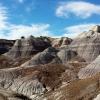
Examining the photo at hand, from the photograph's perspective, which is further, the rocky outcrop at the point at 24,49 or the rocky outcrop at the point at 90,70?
the rocky outcrop at the point at 24,49

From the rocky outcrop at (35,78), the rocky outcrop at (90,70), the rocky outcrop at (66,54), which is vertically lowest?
the rocky outcrop at (35,78)

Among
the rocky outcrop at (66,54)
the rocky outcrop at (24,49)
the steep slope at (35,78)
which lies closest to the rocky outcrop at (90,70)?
the steep slope at (35,78)

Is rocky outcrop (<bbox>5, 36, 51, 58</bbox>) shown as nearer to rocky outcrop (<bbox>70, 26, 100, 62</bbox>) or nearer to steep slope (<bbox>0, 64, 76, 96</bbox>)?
rocky outcrop (<bbox>70, 26, 100, 62</bbox>)

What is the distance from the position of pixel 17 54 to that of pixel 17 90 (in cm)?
8024

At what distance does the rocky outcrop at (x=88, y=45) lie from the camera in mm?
140500

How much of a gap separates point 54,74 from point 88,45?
1715 inches

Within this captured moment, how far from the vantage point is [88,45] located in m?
146

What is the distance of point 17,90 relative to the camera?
9500 centimetres

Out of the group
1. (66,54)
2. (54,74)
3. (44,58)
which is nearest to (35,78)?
(54,74)

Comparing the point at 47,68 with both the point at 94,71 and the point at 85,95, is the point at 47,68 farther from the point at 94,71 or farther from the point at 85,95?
the point at 85,95

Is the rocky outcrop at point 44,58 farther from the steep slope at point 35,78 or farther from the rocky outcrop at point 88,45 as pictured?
the steep slope at point 35,78

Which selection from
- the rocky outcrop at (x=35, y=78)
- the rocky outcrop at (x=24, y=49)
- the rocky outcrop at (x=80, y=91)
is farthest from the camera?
the rocky outcrop at (x=24, y=49)

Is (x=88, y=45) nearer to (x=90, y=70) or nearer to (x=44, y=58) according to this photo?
(x=44, y=58)

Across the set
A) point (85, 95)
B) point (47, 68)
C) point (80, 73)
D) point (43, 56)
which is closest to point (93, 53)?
point (43, 56)
